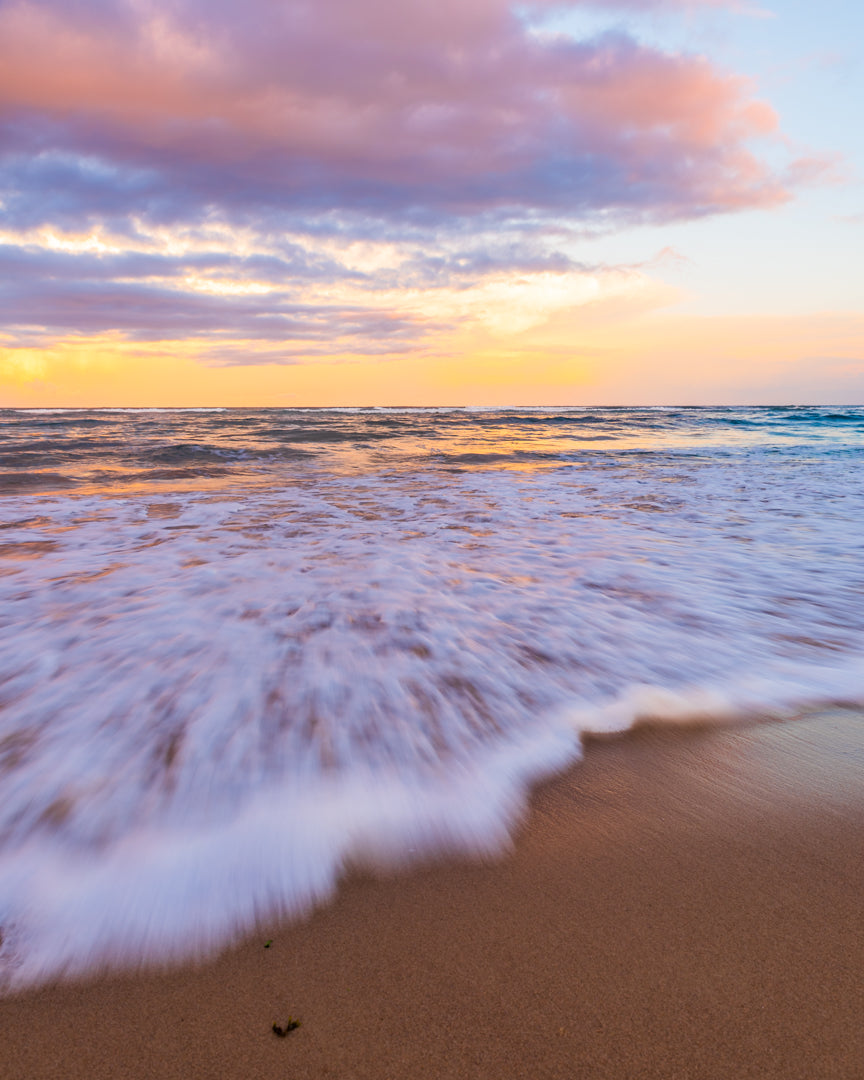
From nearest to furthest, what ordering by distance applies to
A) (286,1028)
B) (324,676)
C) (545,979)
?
(286,1028), (545,979), (324,676)

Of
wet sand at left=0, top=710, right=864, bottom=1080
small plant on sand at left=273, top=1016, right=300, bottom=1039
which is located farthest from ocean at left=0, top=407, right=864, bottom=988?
small plant on sand at left=273, top=1016, right=300, bottom=1039

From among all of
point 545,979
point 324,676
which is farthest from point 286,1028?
point 324,676

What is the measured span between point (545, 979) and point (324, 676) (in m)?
1.53

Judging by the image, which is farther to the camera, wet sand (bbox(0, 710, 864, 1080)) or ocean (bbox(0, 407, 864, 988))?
ocean (bbox(0, 407, 864, 988))

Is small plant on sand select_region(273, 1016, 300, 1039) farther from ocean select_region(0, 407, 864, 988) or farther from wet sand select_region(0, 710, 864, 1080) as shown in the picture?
ocean select_region(0, 407, 864, 988)

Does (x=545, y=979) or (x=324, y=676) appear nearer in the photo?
(x=545, y=979)

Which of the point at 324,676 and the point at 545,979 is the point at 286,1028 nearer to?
the point at 545,979

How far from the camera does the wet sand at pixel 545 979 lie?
1.03 metres

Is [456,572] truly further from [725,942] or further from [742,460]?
[742,460]

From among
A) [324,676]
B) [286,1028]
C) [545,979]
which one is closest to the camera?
[286,1028]

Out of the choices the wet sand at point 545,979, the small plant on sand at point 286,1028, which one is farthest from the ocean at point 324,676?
the small plant on sand at point 286,1028

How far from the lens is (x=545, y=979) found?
1175mm

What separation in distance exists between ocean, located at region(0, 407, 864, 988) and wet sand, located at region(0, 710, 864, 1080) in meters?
0.12

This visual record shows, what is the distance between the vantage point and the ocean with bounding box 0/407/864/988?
150cm
